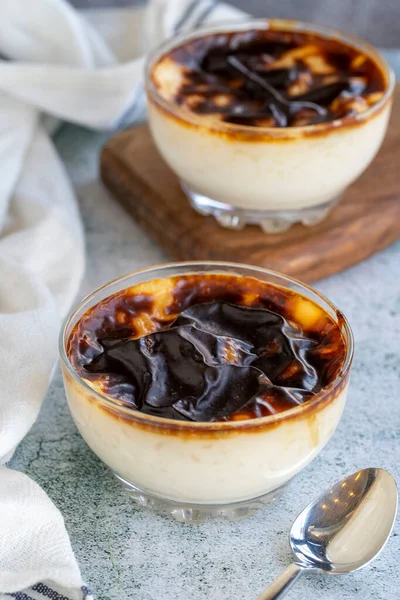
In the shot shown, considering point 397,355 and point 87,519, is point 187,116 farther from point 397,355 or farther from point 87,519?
point 87,519

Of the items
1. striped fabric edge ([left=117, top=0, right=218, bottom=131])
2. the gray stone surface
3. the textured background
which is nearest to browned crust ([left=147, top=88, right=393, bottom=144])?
the gray stone surface

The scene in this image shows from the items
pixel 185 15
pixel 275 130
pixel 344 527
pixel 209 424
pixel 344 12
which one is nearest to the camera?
pixel 209 424

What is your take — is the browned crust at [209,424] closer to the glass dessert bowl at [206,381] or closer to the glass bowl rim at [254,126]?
the glass dessert bowl at [206,381]

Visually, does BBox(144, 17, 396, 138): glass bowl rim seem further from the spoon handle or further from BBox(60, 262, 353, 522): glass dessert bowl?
the spoon handle

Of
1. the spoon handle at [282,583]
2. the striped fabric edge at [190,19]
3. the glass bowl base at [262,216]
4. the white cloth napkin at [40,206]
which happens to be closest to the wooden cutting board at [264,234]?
the glass bowl base at [262,216]

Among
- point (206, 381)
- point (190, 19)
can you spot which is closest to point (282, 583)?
point (206, 381)

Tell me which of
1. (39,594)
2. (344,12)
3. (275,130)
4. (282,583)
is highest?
(275,130)

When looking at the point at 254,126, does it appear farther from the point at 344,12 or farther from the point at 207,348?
the point at 344,12
